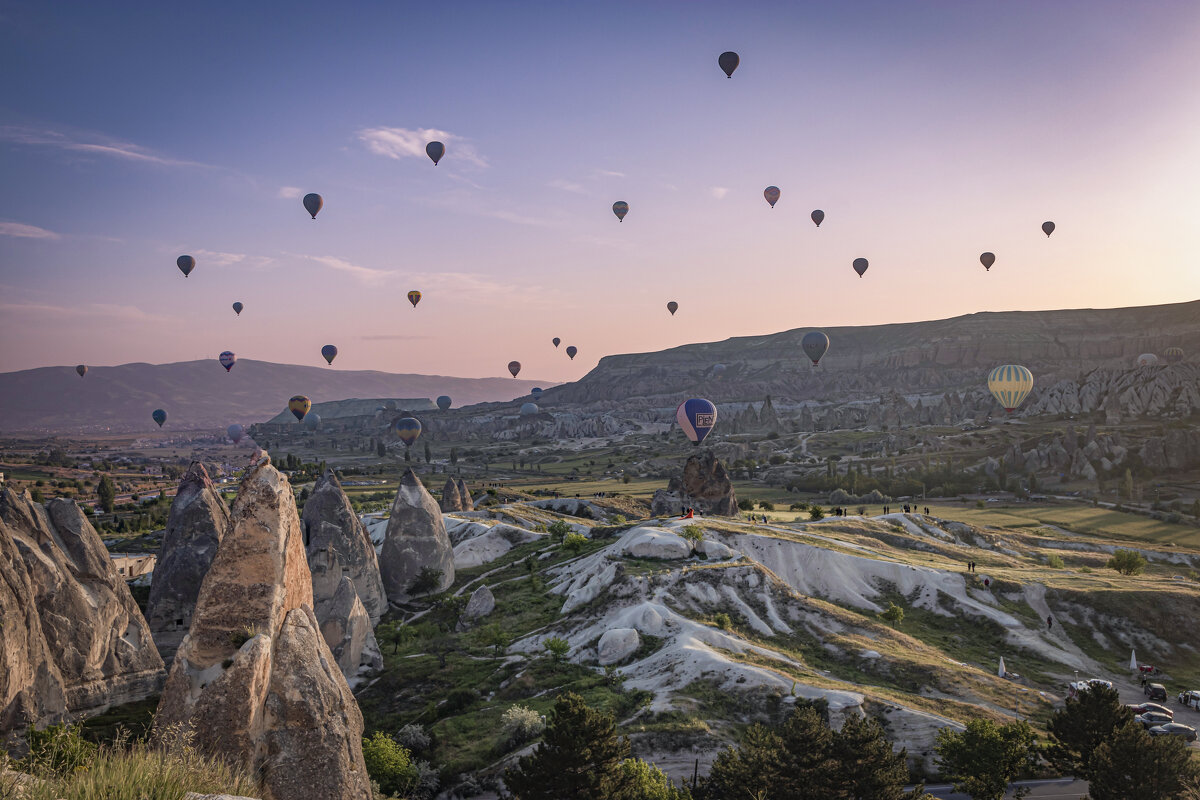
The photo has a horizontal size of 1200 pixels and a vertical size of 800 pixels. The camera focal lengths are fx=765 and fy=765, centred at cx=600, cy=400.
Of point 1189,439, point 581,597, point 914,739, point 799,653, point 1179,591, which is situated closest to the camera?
point 914,739

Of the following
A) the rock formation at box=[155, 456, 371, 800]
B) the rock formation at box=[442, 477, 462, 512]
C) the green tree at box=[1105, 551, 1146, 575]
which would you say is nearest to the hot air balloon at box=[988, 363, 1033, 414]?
the green tree at box=[1105, 551, 1146, 575]

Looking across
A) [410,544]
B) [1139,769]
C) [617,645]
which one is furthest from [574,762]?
[410,544]

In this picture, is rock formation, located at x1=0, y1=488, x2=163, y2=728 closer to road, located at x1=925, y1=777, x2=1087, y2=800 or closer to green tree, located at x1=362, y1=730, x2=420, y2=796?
green tree, located at x1=362, y1=730, x2=420, y2=796

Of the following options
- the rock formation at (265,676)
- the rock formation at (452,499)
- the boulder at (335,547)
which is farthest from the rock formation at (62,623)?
the rock formation at (452,499)

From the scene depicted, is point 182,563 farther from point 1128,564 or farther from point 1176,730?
point 1128,564

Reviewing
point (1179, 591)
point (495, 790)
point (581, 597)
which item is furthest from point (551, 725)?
point (1179, 591)

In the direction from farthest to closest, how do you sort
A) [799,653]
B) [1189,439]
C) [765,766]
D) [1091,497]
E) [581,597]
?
[1189,439] < [1091,497] < [581,597] < [799,653] < [765,766]

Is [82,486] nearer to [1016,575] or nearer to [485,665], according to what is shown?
[485,665]
